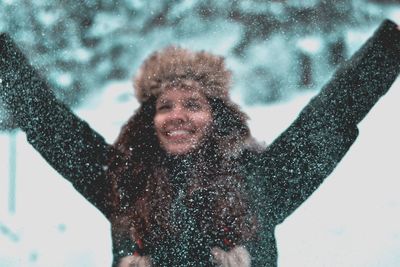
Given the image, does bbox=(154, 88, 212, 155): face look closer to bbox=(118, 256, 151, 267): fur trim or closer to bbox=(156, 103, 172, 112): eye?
bbox=(156, 103, 172, 112): eye

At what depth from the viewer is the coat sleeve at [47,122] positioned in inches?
32.9

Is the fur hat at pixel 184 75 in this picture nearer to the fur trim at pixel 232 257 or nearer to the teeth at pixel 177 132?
the teeth at pixel 177 132

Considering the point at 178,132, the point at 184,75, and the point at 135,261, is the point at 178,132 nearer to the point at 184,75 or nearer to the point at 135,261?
the point at 184,75

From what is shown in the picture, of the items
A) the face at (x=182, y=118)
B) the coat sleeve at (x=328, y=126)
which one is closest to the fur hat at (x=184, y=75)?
the face at (x=182, y=118)

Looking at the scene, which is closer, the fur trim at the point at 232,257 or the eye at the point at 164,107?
the fur trim at the point at 232,257

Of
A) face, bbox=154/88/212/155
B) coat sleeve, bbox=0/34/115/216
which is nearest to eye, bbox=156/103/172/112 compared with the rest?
face, bbox=154/88/212/155

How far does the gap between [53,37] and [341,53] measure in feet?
2.39

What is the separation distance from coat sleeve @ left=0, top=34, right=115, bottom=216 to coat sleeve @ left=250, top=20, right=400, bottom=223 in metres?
0.23

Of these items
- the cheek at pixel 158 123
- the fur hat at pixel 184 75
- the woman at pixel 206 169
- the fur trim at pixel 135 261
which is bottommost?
the fur trim at pixel 135 261

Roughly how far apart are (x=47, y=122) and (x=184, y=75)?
0.65ft

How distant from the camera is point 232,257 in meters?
0.81

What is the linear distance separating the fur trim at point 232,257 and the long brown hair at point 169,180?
0.06ft

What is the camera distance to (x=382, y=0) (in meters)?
0.98

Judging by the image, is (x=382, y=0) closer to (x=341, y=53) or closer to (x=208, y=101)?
(x=208, y=101)
